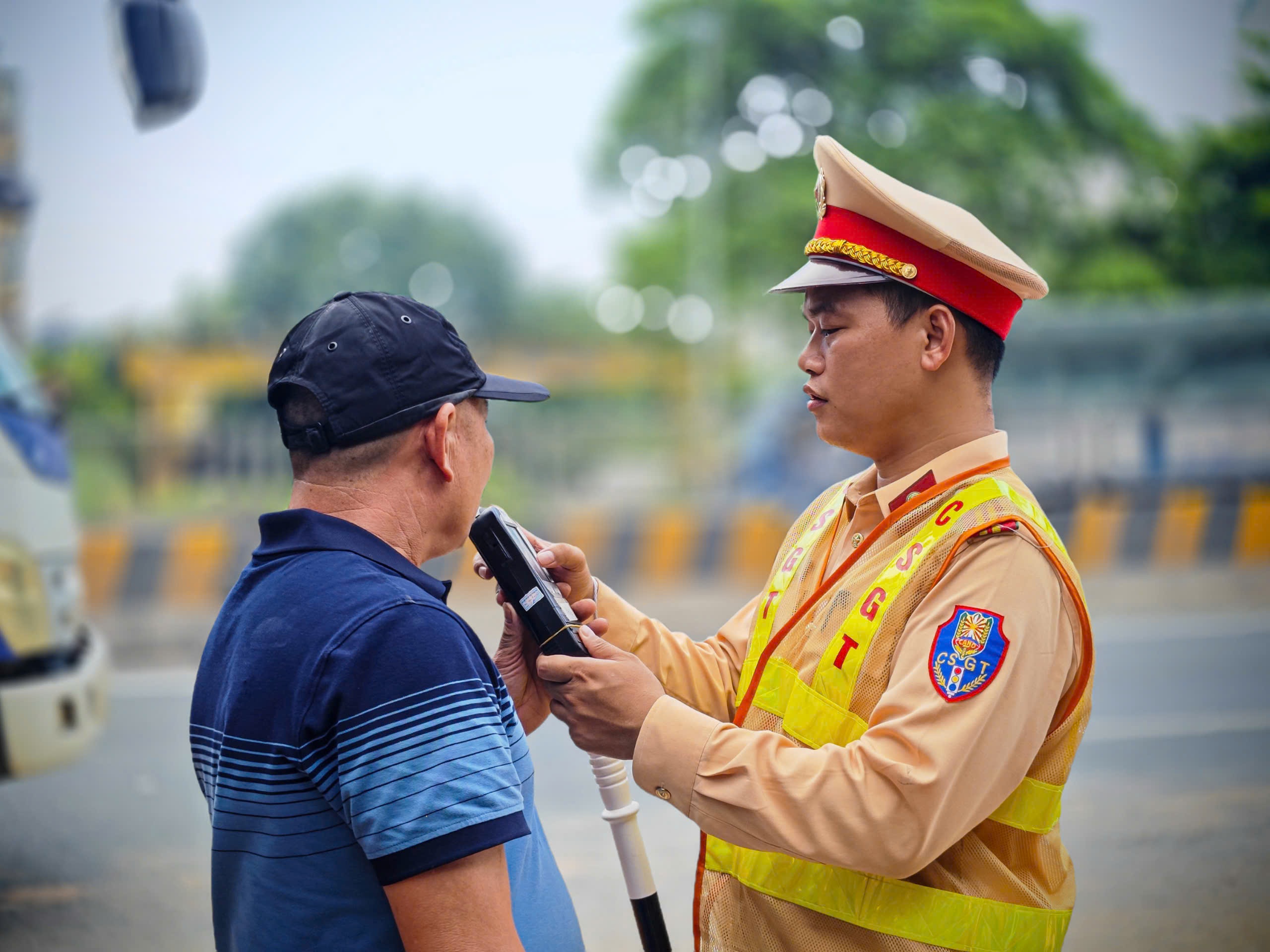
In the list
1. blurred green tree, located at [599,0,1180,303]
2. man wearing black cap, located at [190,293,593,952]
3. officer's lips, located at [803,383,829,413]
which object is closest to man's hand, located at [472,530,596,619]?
man wearing black cap, located at [190,293,593,952]

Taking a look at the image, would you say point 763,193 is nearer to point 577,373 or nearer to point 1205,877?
point 577,373

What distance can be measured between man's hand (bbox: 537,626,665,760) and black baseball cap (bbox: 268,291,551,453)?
46cm

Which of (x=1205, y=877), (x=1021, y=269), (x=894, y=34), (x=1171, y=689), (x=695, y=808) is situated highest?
(x=894, y=34)

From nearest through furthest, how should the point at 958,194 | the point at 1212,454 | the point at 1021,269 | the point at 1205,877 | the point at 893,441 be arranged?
the point at 1021,269 < the point at 893,441 < the point at 1205,877 < the point at 1212,454 < the point at 958,194

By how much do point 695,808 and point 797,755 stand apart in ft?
0.56

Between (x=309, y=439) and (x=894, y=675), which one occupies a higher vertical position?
(x=309, y=439)

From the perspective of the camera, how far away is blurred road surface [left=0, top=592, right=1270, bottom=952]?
410cm

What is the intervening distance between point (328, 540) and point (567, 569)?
2.16 feet

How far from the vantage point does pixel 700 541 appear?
11367mm

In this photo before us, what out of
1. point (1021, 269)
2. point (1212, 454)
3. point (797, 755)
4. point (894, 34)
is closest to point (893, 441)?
point (1021, 269)

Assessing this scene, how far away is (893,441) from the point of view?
1972 millimetres

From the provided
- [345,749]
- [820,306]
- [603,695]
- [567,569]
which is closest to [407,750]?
[345,749]

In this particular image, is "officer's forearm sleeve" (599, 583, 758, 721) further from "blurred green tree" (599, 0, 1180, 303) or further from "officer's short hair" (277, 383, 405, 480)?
"blurred green tree" (599, 0, 1180, 303)

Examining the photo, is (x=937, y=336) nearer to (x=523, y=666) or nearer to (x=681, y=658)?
(x=681, y=658)
